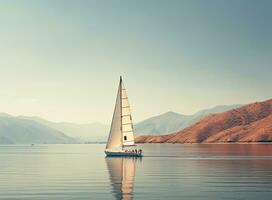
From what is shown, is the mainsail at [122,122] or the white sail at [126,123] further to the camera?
the mainsail at [122,122]

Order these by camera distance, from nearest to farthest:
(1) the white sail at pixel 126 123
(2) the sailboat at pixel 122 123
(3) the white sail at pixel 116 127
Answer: (1) the white sail at pixel 126 123 → (2) the sailboat at pixel 122 123 → (3) the white sail at pixel 116 127

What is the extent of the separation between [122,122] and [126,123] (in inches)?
48.3

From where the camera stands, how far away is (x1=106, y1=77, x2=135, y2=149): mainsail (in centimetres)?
13012

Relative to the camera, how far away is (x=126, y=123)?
131500 mm

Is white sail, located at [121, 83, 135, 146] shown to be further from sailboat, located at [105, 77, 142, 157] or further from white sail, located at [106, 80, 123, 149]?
white sail, located at [106, 80, 123, 149]

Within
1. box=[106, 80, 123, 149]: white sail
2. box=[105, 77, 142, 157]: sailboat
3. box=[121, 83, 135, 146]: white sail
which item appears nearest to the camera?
box=[121, 83, 135, 146]: white sail

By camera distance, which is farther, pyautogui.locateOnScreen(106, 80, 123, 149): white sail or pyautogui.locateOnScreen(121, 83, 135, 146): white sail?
pyautogui.locateOnScreen(106, 80, 123, 149): white sail

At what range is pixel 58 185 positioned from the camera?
61.9 meters

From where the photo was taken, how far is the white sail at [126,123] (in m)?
130

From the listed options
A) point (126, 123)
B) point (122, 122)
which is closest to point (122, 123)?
point (122, 122)

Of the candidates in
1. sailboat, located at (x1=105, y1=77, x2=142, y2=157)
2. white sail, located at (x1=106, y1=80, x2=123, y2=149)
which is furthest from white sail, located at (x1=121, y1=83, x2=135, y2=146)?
white sail, located at (x1=106, y1=80, x2=123, y2=149)

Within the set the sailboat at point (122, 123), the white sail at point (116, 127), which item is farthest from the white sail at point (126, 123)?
the white sail at point (116, 127)

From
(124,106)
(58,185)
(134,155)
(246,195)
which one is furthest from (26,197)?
(134,155)

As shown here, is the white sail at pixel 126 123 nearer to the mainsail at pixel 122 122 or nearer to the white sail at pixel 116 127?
the mainsail at pixel 122 122
